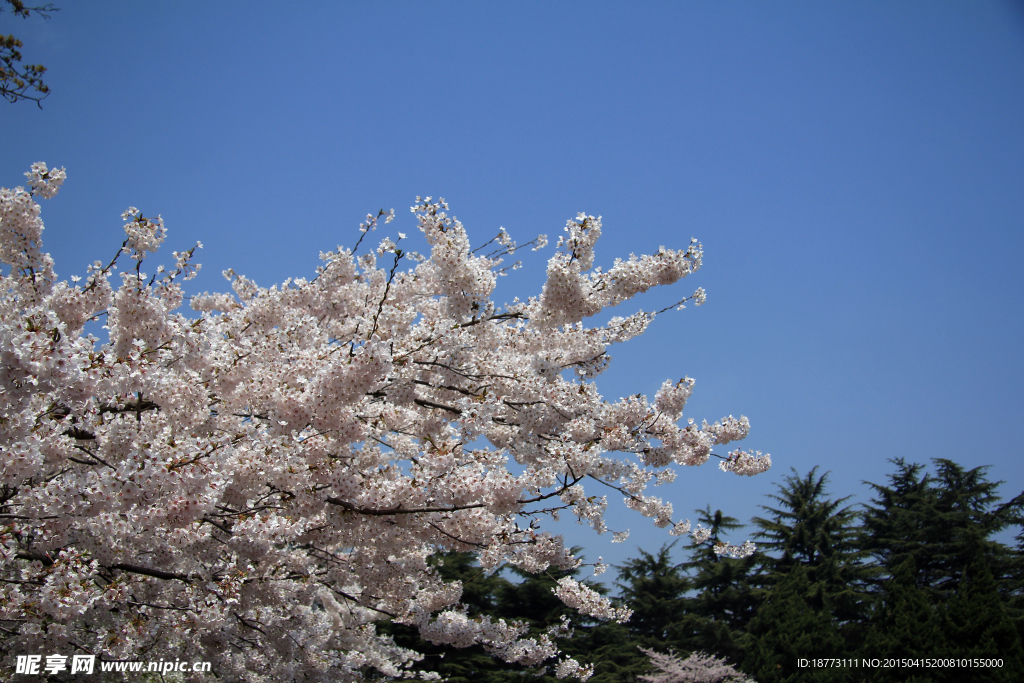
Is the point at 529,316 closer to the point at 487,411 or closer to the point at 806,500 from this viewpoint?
the point at 487,411

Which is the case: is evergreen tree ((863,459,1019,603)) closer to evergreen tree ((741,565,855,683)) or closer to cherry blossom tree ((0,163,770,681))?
evergreen tree ((741,565,855,683))

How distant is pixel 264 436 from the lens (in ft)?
13.5

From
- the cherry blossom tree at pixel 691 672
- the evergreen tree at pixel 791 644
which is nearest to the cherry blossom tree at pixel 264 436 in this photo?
the cherry blossom tree at pixel 691 672

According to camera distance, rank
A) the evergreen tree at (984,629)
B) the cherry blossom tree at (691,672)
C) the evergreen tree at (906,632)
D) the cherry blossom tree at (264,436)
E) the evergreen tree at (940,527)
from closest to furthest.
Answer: the cherry blossom tree at (264,436) < the evergreen tree at (984,629) < the evergreen tree at (906,632) < the cherry blossom tree at (691,672) < the evergreen tree at (940,527)

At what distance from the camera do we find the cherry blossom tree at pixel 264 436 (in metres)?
3.48

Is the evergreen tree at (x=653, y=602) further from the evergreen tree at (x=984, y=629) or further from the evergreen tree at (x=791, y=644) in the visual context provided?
the evergreen tree at (x=984, y=629)

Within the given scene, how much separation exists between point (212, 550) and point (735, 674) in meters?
15.3

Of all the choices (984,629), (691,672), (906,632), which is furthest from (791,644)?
(984,629)

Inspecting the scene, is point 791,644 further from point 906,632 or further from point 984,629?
point 984,629

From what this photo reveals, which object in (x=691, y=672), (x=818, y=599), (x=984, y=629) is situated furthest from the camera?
(x=818, y=599)

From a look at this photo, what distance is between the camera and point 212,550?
515 cm

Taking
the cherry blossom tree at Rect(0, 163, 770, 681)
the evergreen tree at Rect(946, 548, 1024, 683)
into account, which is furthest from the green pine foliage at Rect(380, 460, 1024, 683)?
the cherry blossom tree at Rect(0, 163, 770, 681)

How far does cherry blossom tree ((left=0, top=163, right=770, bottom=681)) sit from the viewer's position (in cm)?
348

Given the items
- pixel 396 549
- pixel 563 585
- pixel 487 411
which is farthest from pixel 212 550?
pixel 563 585
